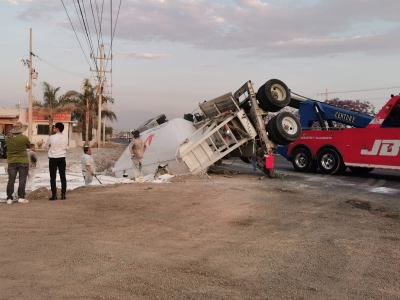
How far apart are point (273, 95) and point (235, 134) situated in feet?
6.03

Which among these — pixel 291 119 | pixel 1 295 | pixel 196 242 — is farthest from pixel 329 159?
pixel 1 295

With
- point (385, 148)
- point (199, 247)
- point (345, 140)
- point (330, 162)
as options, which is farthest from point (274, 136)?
point (199, 247)

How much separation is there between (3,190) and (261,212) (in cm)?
726

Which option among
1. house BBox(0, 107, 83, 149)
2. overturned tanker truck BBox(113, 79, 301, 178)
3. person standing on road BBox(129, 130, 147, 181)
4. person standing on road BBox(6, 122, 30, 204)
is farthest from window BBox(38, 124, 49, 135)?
person standing on road BBox(6, 122, 30, 204)

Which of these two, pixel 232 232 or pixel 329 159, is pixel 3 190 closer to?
pixel 232 232

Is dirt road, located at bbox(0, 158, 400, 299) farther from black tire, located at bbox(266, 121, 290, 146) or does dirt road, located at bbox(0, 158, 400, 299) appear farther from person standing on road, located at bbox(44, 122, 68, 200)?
black tire, located at bbox(266, 121, 290, 146)

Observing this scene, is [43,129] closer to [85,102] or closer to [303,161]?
[85,102]

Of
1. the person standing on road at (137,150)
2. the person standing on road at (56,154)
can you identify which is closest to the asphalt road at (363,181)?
the person standing on road at (137,150)

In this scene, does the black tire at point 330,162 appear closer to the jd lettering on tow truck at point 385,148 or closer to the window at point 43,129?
the jd lettering on tow truck at point 385,148

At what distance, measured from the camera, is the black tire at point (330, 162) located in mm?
15328

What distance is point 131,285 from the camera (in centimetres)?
421

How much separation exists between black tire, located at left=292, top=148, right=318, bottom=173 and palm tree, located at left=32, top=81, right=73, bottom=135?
32.9 metres

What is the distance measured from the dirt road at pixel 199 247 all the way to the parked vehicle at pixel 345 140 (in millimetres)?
4460

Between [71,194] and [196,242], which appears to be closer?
[196,242]
